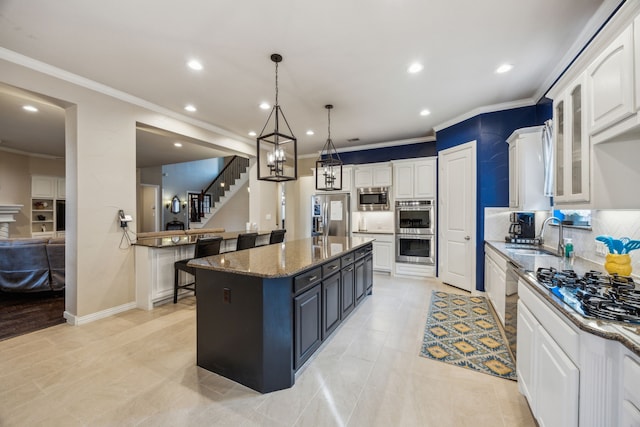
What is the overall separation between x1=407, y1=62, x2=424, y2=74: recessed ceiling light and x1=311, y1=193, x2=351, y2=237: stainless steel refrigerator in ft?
10.5

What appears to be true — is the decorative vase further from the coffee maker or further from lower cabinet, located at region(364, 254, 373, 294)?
lower cabinet, located at region(364, 254, 373, 294)

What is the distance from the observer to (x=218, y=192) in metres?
10.1

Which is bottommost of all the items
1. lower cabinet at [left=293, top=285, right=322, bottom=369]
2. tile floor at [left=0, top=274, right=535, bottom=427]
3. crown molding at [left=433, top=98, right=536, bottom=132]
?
tile floor at [left=0, top=274, right=535, bottom=427]

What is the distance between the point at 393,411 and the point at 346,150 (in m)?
5.51

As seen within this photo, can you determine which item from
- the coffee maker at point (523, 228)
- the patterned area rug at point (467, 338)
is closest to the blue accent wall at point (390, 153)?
the coffee maker at point (523, 228)

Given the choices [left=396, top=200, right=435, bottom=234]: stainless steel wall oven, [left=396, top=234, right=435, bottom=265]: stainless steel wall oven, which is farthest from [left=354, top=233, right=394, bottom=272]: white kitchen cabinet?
[left=396, top=200, right=435, bottom=234]: stainless steel wall oven

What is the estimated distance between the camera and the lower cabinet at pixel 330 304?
247cm

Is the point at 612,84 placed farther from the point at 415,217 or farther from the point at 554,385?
the point at 415,217

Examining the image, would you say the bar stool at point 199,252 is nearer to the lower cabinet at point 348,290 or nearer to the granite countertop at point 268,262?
the granite countertop at point 268,262

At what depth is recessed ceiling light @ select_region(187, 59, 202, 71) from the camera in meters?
2.78

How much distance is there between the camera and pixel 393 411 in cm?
176

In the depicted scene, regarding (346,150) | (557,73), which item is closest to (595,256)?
(557,73)

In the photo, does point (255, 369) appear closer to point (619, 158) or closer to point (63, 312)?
point (619, 158)

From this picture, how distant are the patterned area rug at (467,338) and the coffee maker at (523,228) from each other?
3.30 ft
